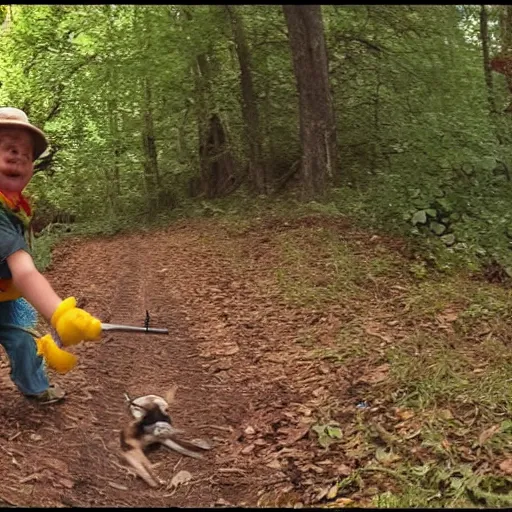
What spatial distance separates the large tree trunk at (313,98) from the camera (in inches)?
347

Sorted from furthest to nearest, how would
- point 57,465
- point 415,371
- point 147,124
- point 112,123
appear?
point 112,123 < point 147,124 < point 415,371 < point 57,465

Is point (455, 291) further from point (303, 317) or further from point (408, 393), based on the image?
point (408, 393)

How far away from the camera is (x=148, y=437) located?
11.3 feet

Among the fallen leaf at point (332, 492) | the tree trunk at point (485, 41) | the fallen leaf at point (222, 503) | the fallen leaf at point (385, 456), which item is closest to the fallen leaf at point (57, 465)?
the fallen leaf at point (222, 503)

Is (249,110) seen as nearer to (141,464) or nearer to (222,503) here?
(141,464)

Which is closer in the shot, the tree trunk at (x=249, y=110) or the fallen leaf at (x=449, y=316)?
the fallen leaf at (x=449, y=316)

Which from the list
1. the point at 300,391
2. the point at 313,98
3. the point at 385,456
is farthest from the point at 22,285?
the point at 313,98

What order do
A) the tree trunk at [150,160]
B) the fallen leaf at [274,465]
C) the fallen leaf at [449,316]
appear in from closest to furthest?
1. the fallen leaf at [274,465]
2. the fallen leaf at [449,316]
3. the tree trunk at [150,160]

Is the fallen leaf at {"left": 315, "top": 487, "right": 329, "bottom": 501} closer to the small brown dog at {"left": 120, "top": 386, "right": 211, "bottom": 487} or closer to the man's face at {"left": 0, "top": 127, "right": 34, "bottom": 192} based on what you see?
the small brown dog at {"left": 120, "top": 386, "right": 211, "bottom": 487}

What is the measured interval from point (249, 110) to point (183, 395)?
7.62m

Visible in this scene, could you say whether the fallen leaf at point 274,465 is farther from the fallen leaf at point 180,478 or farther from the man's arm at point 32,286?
the man's arm at point 32,286

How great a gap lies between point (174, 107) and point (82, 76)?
222 cm

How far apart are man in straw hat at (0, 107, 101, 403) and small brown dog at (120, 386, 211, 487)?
0.53 meters

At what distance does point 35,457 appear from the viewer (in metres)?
3.11
